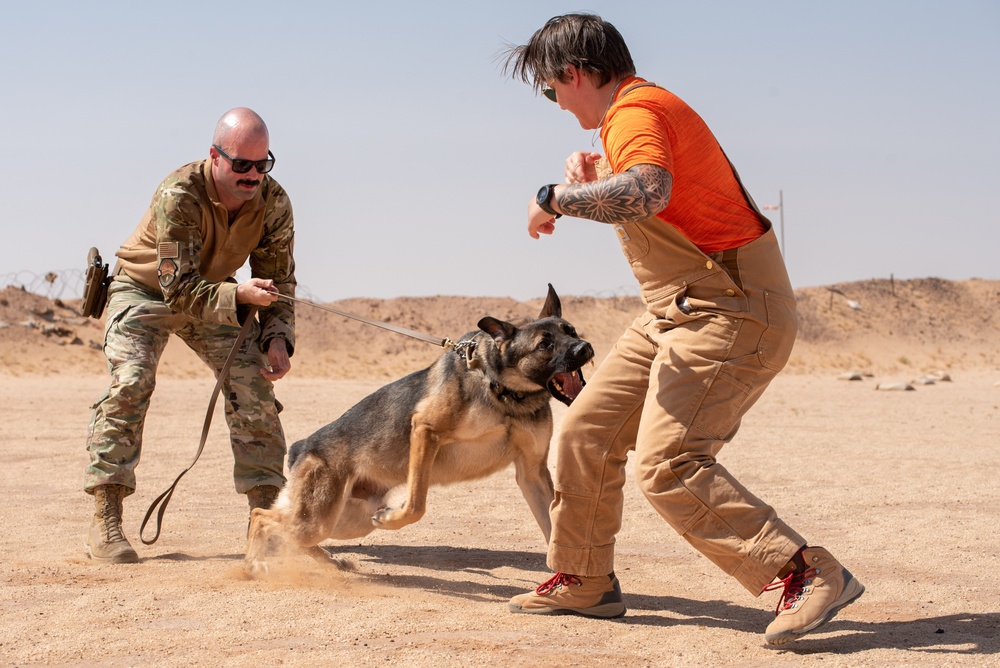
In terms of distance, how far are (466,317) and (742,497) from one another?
31183mm

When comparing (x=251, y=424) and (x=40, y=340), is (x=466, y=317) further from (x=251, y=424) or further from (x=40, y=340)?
(x=251, y=424)

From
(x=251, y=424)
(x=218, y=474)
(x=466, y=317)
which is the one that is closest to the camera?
(x=251, y=424)

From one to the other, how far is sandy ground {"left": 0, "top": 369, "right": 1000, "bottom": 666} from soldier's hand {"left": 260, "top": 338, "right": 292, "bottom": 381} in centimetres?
124

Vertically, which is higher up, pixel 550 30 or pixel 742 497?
pixel 550 30

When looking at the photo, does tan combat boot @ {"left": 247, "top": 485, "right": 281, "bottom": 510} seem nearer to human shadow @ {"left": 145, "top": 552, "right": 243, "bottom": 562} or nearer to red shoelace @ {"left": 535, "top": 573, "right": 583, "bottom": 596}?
human shadow @ {"left": 145, "top": 552, "right": 243, "bottom": 562}

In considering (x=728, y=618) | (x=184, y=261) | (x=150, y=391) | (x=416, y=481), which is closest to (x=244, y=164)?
(x=184, y=261)

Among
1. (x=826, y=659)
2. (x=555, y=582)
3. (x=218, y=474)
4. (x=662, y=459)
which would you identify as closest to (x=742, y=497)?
Result: (x=662, y=459)

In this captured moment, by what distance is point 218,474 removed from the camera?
9.95 metres

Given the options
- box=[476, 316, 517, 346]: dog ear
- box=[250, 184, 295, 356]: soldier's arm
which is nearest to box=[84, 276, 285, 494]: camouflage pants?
box=[250, 184, 295, 356]: soldier's arm

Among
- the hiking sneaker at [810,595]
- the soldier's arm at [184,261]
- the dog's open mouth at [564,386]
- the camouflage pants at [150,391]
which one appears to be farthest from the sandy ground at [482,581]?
the soldier's arm at [184,261]

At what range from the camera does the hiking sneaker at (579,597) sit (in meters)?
4.92

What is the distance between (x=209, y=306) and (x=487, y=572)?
93.7 inches

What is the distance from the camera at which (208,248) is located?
21.5 ft

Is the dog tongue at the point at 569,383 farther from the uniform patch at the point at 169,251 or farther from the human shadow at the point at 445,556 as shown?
the uniform patch at the point at 169,251
